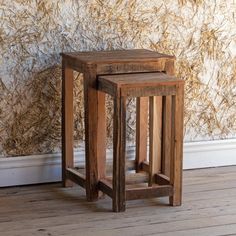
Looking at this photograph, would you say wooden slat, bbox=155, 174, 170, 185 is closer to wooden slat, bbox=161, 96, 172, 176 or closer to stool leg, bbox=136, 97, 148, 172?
wooden slat, bbox=161, 96, 172, 176

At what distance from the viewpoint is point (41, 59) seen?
3.03 m

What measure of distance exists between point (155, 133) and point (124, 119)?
0.95 ft

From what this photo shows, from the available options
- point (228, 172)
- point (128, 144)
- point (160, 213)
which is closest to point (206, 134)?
point (228, 172)

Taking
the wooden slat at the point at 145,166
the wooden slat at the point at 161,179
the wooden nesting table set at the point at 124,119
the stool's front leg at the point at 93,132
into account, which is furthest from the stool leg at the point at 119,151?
the wooden slat at the point at 145,166

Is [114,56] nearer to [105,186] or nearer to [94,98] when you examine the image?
[94,98]

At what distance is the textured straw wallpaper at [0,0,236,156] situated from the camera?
2994mm

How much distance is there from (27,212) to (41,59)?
74cm

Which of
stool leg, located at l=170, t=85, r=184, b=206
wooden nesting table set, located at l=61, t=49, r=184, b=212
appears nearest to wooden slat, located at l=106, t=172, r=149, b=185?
wooden nesting table set, located at l=61, t=49, r=184, b=212

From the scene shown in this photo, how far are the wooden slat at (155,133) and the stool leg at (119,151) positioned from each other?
9.7 inches

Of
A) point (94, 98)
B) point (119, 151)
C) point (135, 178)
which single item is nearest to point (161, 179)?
point (135, 178)

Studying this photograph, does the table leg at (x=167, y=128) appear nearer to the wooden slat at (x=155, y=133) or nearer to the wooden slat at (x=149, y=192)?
the wooden slat at (x=155, y=133)

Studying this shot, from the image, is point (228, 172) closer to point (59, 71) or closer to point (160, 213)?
point (160, 213)

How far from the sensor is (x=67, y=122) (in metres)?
3.01

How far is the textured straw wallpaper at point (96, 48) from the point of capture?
2994 mm
